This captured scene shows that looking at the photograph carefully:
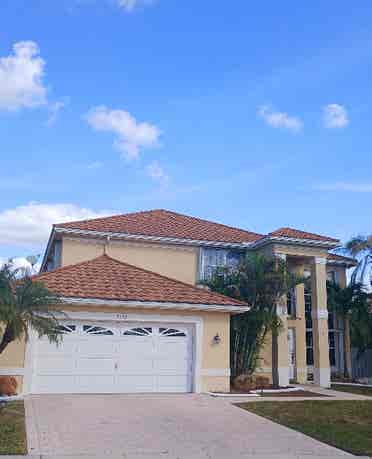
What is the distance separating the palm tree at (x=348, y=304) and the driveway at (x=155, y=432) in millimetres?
12723

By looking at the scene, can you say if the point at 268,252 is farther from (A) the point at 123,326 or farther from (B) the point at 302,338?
(A) the point at 123,326

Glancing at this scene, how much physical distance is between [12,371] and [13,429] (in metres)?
5.84

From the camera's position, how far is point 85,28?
14.7 meters

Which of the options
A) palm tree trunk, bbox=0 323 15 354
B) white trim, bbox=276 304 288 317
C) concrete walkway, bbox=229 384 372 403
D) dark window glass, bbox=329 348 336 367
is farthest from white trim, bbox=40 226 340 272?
palm tree trunk, bbox=0 323 15 354

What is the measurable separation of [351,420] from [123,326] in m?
7.59

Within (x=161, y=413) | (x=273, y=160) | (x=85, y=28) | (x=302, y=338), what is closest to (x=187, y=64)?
(x=85, y=28)

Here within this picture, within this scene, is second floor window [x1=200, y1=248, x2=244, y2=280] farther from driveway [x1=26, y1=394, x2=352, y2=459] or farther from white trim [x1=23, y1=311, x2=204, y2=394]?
driveway [x1=26, y1=394, x2=352, y2=459]

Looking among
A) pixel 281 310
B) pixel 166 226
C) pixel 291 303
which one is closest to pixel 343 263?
pixel 291 303

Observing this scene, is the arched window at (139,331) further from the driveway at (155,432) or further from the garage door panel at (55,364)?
the driveway at (155,432)

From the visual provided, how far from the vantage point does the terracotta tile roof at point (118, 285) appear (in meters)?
16.5

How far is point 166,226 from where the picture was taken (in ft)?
77.7

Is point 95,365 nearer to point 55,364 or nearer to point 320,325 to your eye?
point 55,364

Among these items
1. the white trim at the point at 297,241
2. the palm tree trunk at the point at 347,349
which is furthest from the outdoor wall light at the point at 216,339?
the palm tree trunk at the point at 347,349

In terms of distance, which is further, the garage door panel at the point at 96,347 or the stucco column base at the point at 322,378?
the stucco column base at the point at 322,378
